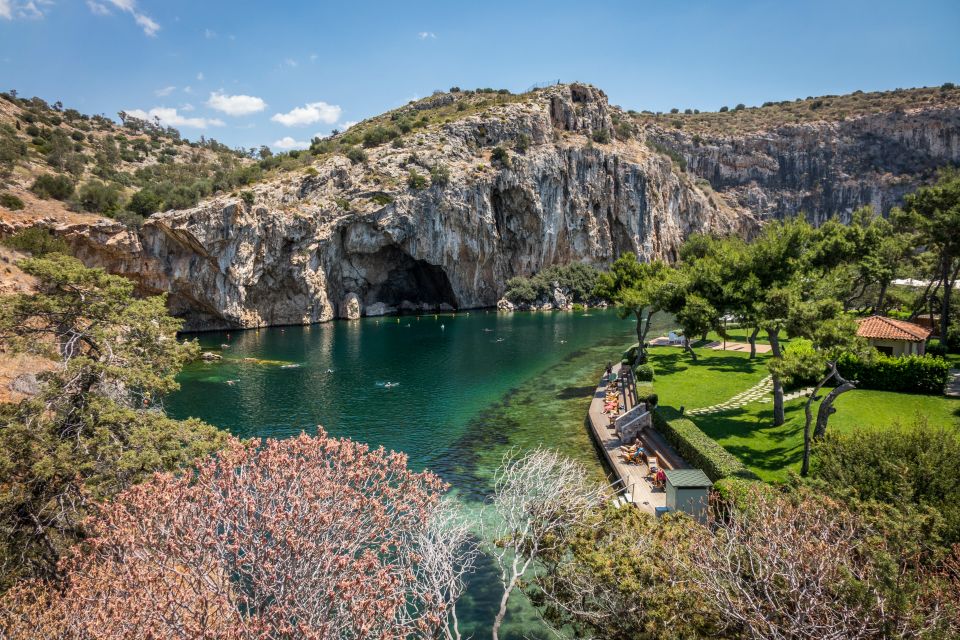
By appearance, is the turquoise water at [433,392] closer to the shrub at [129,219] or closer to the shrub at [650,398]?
the shrub at [650,398]

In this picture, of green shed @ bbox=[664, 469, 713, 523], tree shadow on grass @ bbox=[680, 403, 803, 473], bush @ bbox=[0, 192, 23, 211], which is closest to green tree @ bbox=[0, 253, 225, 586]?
green shed @ bbox=[664, 469, 713, 523]

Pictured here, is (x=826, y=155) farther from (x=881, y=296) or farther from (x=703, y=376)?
(x=703, y=376)

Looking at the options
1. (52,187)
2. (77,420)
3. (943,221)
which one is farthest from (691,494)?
(52,187)

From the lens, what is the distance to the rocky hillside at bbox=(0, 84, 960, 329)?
61.5m

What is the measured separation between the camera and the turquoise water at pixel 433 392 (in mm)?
22250

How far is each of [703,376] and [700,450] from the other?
14507 mm

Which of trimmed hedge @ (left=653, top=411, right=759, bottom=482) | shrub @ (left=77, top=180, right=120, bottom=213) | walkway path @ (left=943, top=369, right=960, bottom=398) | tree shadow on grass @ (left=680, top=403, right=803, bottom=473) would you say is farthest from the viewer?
shrub @ (left=77, top=180, right=120, bottom=213)

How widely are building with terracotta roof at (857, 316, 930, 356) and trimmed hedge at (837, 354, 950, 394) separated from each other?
4.41m

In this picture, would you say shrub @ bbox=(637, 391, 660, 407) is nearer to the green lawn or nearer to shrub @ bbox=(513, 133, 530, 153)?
the green lawn

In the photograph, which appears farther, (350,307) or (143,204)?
(350,307)

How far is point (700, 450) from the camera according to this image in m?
17.0

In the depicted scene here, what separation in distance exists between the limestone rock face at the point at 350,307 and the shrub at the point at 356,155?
21.9 m

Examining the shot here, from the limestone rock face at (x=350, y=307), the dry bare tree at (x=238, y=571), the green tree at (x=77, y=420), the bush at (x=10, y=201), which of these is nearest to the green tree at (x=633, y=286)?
the green tree at (x=77, y=420)

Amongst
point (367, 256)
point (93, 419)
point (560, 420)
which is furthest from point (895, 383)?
point (367, 256)
